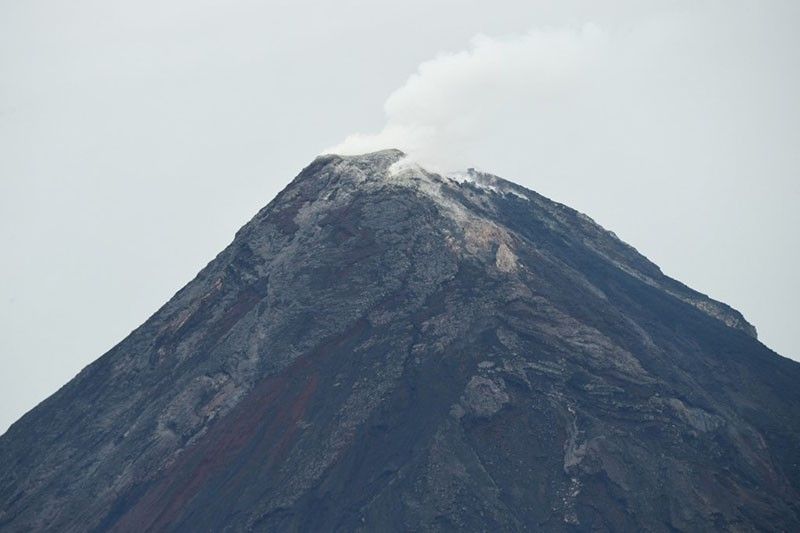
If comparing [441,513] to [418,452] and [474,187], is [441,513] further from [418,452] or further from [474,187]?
[474,187]

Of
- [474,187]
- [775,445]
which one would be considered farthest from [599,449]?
[474,187]

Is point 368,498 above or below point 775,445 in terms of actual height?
below

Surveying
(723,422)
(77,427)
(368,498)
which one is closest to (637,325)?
(723,422)

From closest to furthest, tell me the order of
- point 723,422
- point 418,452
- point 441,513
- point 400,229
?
point 441,513
point 418,452
point 723,422
point 400,229

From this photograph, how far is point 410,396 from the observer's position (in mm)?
66312

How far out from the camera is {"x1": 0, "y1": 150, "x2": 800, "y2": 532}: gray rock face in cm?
5991

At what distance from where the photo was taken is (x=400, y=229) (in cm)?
7794

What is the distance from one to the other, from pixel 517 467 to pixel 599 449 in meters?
5.59

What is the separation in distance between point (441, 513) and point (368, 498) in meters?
5.22

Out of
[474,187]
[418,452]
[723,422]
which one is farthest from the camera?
[474,187]

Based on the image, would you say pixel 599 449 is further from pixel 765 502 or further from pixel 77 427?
pixel 77 427

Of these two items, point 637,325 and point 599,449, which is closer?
point 599,449

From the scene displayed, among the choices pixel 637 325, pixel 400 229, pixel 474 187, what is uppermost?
pixel 474 187

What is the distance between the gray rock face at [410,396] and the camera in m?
59.9
